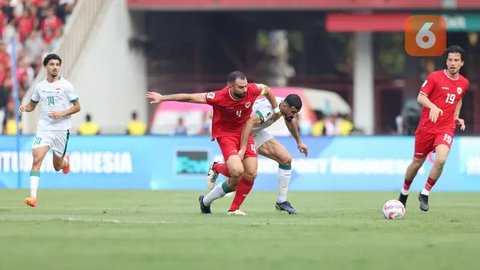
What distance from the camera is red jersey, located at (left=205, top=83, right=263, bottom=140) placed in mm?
16047

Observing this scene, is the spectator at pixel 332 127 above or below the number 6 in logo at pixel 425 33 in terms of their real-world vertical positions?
below

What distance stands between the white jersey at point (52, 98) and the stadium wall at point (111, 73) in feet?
51.9

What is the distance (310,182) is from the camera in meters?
27.4

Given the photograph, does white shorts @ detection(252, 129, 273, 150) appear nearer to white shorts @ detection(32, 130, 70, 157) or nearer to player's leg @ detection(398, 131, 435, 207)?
player's leg @ detection(398, 131, 435, 207)

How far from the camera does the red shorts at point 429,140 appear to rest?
17594 millimetres

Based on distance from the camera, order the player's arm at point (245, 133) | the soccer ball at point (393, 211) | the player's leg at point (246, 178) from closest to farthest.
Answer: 1. the soccer ball at point (393, 211)
2. the player's arm at point (245, 133)
3. the player's leg at point (246, 178)

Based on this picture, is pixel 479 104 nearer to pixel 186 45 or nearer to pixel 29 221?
pixel 186 45

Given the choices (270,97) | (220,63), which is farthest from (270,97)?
(220,63)

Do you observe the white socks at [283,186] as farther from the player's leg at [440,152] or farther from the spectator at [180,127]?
the spectator at [180,127]

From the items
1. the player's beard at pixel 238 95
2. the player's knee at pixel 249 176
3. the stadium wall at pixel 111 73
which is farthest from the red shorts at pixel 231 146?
the stadium wall at pixel 111 73

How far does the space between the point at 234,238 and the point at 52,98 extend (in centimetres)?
715

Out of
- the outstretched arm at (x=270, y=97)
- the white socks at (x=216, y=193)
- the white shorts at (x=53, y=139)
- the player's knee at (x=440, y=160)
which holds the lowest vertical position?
the white socks at (x=216, y=193)

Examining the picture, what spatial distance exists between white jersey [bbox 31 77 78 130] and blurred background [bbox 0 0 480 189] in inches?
335

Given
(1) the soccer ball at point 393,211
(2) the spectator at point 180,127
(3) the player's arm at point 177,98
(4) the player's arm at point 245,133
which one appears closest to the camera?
(3) the player's arm at point 177,98
